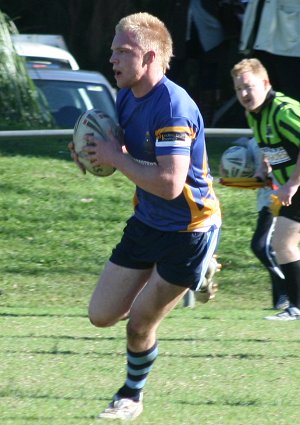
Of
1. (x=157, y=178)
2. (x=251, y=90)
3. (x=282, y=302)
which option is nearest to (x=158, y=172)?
(x=157, y=178)

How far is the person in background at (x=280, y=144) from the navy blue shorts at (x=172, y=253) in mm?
2291

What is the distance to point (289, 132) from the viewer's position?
25.0 ft

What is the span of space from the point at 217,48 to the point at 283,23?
1724mm

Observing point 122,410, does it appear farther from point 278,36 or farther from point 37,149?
point 278,36

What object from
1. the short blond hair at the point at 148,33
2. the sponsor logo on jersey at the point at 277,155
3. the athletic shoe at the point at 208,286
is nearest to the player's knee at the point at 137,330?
the short blond hair at the point at 148,33

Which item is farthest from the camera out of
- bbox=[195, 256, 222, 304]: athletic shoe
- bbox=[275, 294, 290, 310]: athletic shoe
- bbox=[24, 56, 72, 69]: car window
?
bbox=[24, 56, 72, 69]: car window

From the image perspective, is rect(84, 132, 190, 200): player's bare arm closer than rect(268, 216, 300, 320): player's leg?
Yes

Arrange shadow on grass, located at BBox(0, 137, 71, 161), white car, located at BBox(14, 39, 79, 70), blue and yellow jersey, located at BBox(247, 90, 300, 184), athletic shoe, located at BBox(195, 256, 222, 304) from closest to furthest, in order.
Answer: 1. athletic shoe, located at BBox(195, 256, 222, 304)
2. blue and yellow jersey, located at BBox(247, 90, 300, 184)
3. shadow on grass, located at BBox(0, 137, 71, 161)
4. white car, located at BBox(14, 39, 79, 70)

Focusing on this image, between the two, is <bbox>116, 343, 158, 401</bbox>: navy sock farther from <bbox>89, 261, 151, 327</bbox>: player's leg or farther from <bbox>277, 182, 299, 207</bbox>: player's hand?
<bbox>277, 182, 299, 207</bbox>: player's hand

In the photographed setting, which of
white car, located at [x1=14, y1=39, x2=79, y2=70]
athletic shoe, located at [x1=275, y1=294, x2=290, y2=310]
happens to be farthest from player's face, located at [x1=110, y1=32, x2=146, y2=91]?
white car, located at [x1=14, y1=39, x2=79, y2=70]

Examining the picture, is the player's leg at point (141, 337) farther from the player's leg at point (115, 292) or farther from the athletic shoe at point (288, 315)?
the athletic shoe at point (288, 315)

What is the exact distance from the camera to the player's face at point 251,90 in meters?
7.83

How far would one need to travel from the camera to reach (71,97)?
1269 cm

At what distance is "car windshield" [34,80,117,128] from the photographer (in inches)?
494
